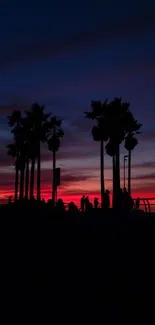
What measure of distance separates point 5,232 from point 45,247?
430cm

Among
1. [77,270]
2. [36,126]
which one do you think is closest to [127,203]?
[77,270]

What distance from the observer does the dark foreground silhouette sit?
14828 mm

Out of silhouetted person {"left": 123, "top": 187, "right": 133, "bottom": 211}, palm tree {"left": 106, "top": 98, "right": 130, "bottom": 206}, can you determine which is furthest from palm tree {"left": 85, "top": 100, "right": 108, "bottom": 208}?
silhouetted person {"left": 123, "top": 187, "right": 133, "bottom": 211}

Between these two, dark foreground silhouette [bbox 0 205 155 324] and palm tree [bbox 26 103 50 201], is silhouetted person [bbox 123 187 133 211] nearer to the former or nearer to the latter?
dark foreground silhouette [bbox 0 205 155 324]

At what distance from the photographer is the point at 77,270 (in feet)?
61.9

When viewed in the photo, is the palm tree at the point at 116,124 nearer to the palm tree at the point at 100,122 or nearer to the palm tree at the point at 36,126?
the palm tree at the point at 100,122

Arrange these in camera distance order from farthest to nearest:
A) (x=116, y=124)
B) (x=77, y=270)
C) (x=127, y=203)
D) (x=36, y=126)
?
(x=36, y=126) < (x=116, y=124) < (x=127, y=203) < (x=77, y=270)

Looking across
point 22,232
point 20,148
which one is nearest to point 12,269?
point 22,232

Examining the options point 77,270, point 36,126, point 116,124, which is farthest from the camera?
point 36,126

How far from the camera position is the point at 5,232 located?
2681 centimetres

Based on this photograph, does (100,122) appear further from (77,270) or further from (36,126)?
(77,270)

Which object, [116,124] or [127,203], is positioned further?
[116,124]

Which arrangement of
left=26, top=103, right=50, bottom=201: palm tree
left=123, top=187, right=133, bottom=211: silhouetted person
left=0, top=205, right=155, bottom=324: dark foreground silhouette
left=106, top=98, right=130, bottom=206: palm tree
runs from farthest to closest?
left=26, top=103, right=50, bottom=201: palm tree, left=106, top=98, right=130, bottom=206: palm tree, left=123, top=187, right=133, bottom=211: silhouetted person, left=0, top=205, right=155, bottom=324: dark foreground silhouette

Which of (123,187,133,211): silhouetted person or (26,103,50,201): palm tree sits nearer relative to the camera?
(123,187,133,211): silhouetted person
